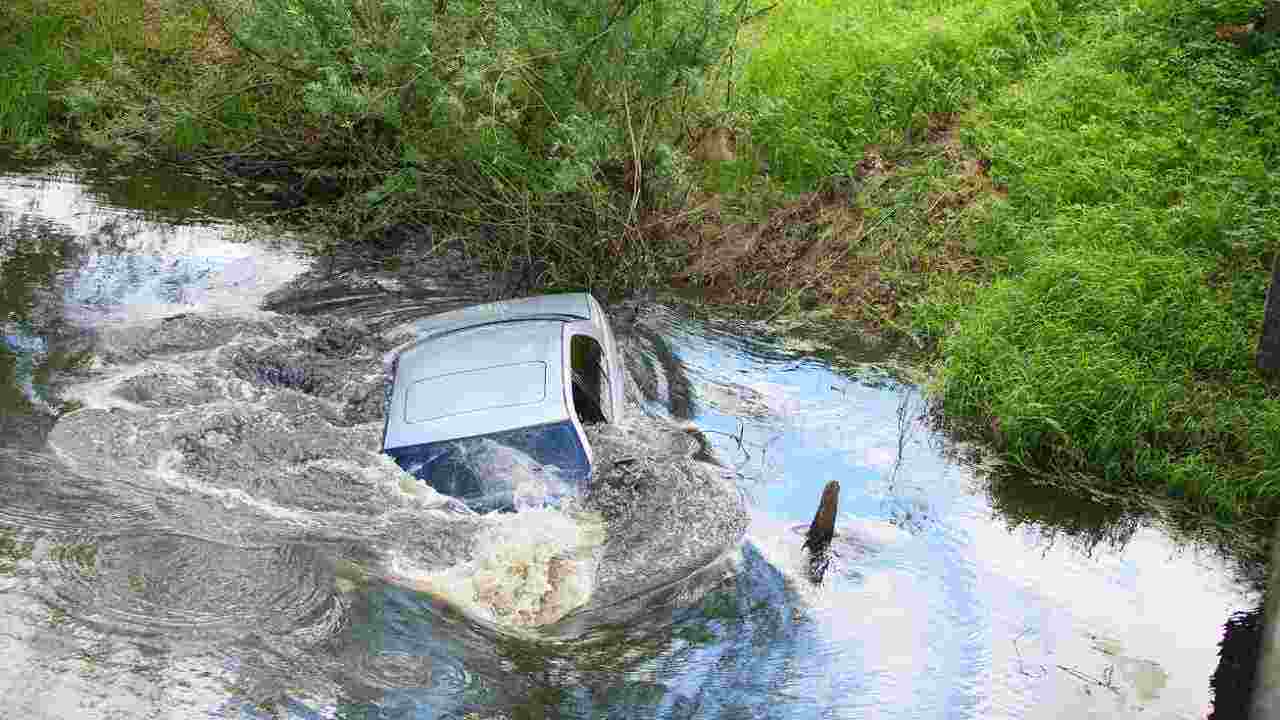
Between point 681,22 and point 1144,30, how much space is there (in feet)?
22.9

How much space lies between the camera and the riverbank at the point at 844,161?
11578mm

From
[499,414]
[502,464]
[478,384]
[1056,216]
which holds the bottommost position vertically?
[502,464]

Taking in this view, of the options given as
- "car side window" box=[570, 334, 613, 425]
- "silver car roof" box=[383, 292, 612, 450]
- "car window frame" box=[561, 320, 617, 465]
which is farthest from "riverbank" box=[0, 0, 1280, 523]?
"silver car roof" box=[383, 292, 612, 450]

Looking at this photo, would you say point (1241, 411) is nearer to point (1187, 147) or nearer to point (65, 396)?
point (1187, 147)

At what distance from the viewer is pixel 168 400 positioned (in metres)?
9.90

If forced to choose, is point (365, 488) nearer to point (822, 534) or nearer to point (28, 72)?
point (822, 534)

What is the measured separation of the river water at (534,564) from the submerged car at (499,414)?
0.16 metres

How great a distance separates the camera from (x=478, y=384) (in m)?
8.67

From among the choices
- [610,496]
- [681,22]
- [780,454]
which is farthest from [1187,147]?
[610,496]

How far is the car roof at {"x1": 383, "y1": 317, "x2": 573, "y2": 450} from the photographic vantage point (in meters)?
8.34

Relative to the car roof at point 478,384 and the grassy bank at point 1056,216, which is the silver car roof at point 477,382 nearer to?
the car roof at point 478,384

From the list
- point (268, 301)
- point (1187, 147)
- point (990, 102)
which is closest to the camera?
point (268, 301)

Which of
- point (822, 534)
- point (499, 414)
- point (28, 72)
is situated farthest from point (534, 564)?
point (28, 72)

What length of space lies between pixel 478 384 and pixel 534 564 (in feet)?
4.20
